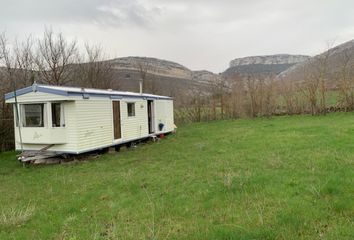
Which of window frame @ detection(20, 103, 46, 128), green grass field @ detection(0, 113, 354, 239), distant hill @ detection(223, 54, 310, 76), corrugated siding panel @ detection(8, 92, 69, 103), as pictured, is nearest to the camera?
green grass field @ detection(0, 113, 354, 239)

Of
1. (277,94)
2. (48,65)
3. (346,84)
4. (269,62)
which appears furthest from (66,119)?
(269,62)

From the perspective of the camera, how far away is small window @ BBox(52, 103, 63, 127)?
33.5 ft

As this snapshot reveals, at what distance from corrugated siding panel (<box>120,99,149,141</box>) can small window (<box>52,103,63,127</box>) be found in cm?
272

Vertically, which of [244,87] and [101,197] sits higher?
[244,87]

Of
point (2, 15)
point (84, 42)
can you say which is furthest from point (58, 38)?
point (2, 15)

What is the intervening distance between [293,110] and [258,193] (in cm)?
1902

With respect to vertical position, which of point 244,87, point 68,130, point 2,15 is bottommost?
point 68,130

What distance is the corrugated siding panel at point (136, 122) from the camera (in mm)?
12595

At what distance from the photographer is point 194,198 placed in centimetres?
509

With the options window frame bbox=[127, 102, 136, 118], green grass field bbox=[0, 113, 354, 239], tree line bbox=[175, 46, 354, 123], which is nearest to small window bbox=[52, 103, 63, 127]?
green grass field bbox=[0, 113, 354, 239]

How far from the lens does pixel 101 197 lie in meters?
5.64

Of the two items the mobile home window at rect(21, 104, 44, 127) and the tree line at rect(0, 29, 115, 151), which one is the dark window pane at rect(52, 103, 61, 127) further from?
the tree line at rect(0, 29, 115, 151)

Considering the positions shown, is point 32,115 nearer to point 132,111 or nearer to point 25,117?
point 25,117

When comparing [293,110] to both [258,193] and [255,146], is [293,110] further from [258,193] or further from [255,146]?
[258,193]
